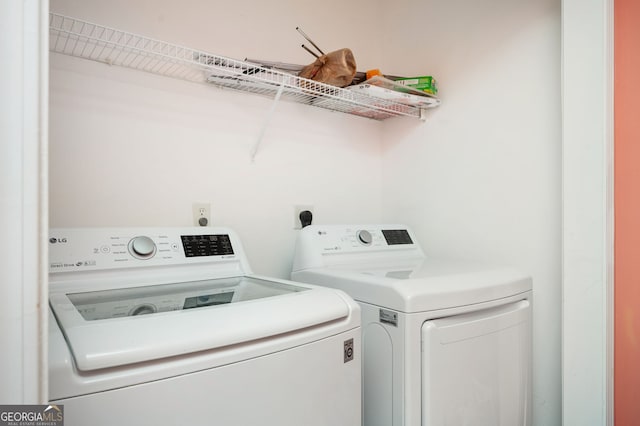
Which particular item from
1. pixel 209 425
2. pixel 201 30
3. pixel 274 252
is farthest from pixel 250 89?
pixel 209 425

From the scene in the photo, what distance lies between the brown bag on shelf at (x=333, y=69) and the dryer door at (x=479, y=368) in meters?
1.03

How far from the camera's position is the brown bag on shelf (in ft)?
4.95

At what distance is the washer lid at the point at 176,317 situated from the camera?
641 millimetres

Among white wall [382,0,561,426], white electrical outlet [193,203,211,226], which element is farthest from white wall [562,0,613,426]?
white electrical outlet [193,203,211,226]

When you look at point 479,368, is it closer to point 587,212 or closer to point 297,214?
point 587,212

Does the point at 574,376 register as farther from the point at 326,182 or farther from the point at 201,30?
the point at 201,30

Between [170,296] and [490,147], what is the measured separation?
4.83ft

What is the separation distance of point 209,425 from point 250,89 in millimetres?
1325

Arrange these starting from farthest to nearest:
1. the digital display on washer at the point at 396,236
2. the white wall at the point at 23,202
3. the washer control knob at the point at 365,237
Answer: the digital display on washer at the point at 396,236 < the washer control knob at the point at 365,237 < the white wall at the point at 23,202

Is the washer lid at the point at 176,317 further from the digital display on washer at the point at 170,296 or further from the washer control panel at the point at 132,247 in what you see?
the washer control panel at the point at 132,247

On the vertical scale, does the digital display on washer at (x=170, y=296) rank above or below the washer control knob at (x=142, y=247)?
below

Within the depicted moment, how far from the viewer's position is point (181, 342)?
0.68 meters

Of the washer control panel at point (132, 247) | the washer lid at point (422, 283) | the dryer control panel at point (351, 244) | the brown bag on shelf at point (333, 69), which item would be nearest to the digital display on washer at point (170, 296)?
the washer control panel at point (132, 247)

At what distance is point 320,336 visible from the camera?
88 cm
